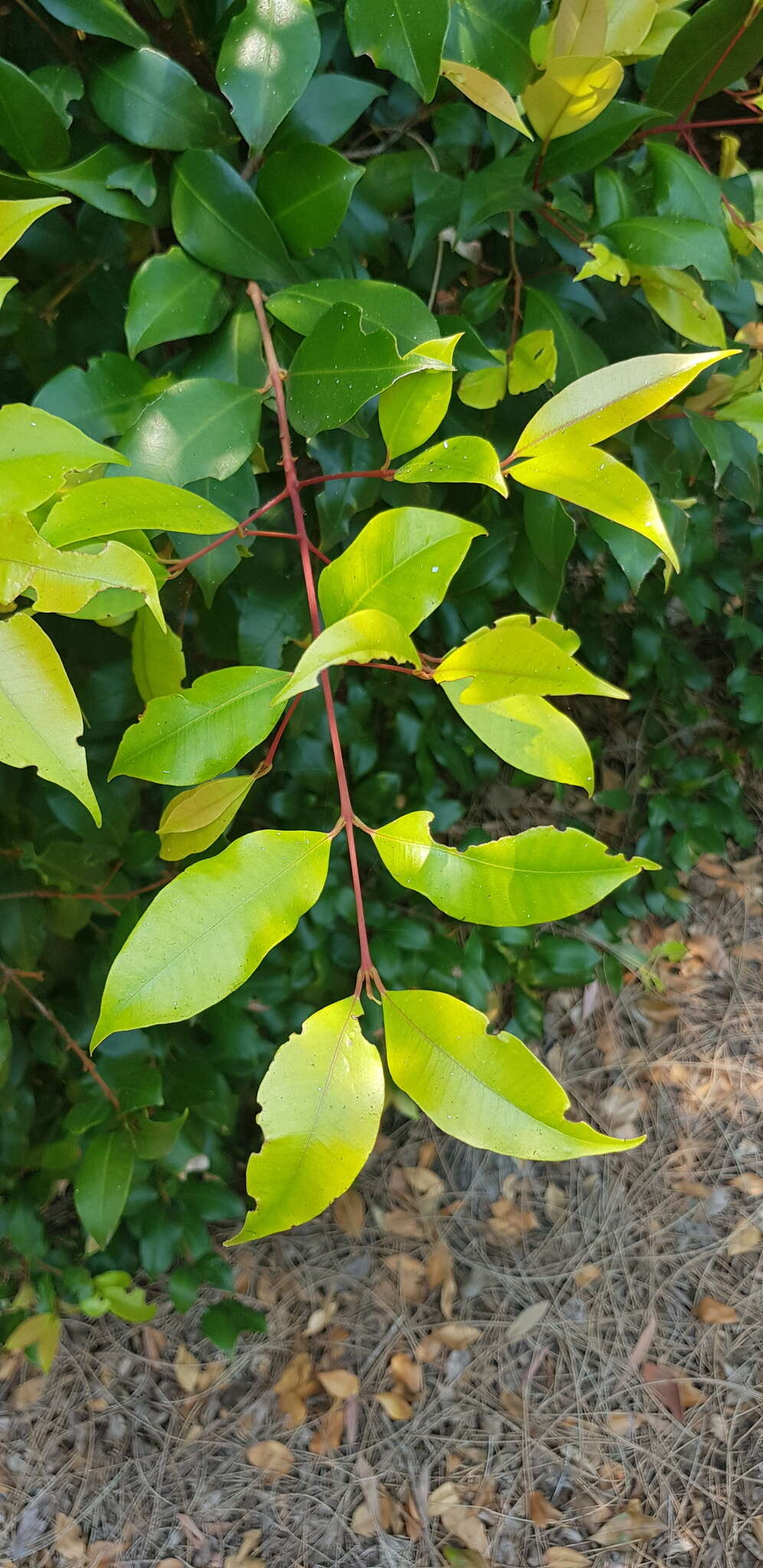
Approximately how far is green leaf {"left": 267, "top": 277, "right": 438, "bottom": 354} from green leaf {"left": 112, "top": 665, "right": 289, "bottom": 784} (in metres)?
0.23

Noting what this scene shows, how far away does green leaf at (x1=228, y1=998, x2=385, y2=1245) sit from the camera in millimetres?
383

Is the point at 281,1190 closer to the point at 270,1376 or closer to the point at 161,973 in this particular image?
the point at 161,973

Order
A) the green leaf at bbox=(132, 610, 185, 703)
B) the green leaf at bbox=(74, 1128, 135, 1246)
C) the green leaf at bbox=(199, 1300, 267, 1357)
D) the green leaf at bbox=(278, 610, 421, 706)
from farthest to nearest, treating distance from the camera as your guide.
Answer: the green leaf at bbox=(199, 1300, 267, 1357), the green leaf at bbox=(74, 1128, 135, 1246), the green leaf at bbox=(132, 610, 185, 703), the green leaf at bbox=(278, 610, 421, 706)

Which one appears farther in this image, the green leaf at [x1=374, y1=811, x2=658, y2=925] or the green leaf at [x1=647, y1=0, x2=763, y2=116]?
the green leaf at [x1=647, y1=0, x2=763, y2=116]

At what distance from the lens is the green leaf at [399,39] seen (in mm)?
487

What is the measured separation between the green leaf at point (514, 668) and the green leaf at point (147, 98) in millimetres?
358

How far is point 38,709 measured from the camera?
34 cm

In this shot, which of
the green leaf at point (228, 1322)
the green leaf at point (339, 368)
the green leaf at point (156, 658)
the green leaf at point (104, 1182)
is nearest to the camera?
the green leaf at point (339, 368)

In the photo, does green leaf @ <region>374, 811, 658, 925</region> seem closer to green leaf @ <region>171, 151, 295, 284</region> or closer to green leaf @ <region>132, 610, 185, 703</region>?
green leaf @ <region>132, 610, 185, 703</region>

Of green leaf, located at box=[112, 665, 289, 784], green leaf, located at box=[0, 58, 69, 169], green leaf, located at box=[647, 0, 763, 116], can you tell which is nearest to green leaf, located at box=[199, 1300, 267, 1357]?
green leaf, located at box=[112, 665, 289, 784]

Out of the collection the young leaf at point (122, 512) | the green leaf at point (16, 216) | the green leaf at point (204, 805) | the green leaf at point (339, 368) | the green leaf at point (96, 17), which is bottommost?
the green leaf at point (204, 805)

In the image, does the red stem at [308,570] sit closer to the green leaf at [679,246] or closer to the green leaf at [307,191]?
the green leaf at [307,191]

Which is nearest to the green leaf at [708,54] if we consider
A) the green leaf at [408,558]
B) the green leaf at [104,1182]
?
the green leaf at [408,558]

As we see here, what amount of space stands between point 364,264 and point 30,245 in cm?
24
